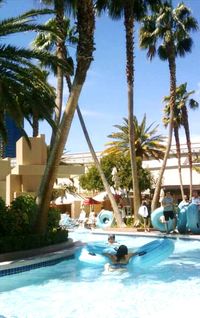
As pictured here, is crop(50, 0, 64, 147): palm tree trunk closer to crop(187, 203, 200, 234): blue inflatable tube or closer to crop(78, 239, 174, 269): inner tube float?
crop(78, 239, 174, 269): inner tube float

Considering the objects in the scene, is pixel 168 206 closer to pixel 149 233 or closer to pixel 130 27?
pixel 149 233

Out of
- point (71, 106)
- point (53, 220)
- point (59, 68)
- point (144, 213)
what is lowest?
point (53, 220)

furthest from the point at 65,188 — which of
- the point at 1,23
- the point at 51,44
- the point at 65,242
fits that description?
the point at 1,23

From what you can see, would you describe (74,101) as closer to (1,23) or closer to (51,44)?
(1,23)

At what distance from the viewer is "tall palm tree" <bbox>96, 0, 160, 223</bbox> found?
21.2 m

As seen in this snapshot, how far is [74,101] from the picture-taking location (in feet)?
44.3

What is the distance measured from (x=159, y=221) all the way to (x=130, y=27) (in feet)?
32.1

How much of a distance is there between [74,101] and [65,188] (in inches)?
925

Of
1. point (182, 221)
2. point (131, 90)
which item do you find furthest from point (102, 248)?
point (131, 90)

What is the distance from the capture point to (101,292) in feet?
31.4

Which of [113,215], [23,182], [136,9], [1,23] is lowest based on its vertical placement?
[113,215]

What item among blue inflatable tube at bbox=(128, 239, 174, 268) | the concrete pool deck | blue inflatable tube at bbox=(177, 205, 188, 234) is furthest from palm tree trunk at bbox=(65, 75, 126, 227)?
blue inflatable tube at bbox=(128, 239, 174, 268)

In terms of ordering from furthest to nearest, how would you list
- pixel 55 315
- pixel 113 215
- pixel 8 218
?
1. pixel 113 215
2. pixel 8 218
3. pixel 55 315

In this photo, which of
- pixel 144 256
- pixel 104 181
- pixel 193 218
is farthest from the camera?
pixel 104 181
